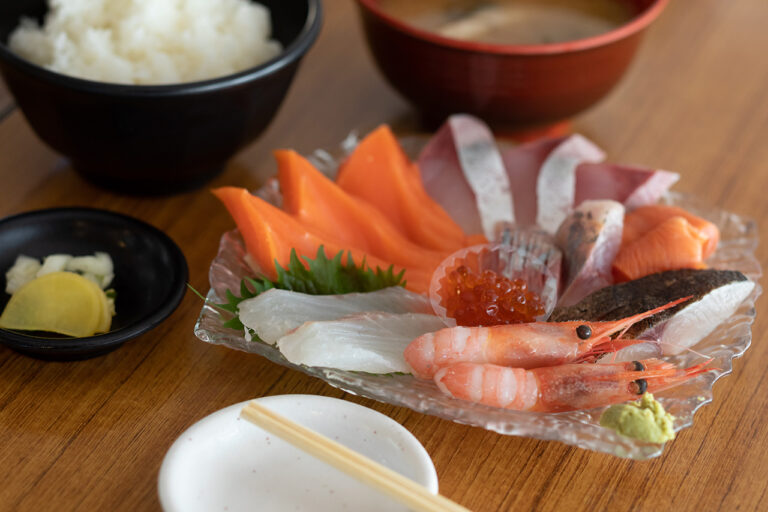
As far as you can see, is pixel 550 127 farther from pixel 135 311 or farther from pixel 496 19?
pixel 135 311

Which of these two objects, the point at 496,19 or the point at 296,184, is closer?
the point at 296,184

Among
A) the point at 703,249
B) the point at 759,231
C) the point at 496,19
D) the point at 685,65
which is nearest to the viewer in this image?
the point at 703,249

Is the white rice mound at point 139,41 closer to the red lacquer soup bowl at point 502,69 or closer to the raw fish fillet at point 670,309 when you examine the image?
the red lacquer soup bowl at point 502,69

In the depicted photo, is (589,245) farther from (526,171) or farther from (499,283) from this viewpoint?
(526,171)

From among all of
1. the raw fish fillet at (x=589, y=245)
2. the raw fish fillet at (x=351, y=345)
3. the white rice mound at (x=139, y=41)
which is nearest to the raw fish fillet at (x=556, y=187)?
the raw fish fillet at (x=589, y=245)

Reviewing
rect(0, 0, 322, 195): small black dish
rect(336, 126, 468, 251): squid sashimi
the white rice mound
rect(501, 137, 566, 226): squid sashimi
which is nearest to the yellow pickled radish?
rect(0, 0, 322, 195): small black dish

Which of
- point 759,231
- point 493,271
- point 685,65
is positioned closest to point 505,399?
point 493,271
